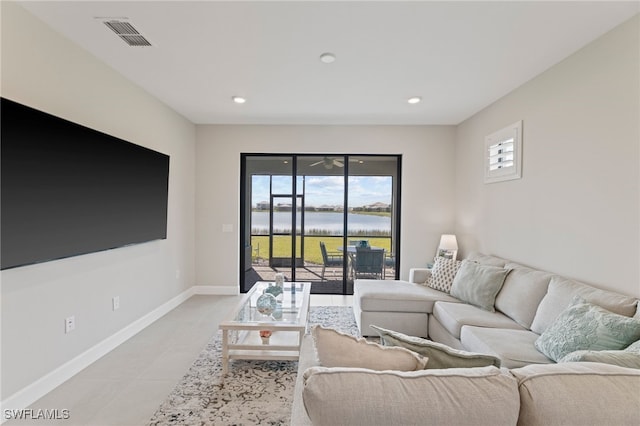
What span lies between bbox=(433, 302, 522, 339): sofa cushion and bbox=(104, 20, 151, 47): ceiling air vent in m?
3.32

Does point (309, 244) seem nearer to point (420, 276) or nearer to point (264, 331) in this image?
point (420, 276)

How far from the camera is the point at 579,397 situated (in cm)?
87

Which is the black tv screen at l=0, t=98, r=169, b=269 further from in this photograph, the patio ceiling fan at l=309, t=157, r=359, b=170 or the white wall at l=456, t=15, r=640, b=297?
the white wall at l=456, t=15, r=640, b=297

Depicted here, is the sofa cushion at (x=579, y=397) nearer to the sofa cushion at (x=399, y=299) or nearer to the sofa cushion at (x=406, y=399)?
the sofa cushion at (x=406, y=399)

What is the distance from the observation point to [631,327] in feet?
5.29

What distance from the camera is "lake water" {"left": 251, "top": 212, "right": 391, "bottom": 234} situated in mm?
4871

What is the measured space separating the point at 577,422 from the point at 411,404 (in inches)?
17.7

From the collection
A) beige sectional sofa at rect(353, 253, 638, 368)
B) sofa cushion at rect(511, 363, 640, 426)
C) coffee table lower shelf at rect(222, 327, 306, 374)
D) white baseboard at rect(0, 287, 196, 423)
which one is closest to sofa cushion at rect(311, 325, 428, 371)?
sofa cushion at rect(511, 363, 640, 426)

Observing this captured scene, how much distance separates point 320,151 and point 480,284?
2.89 metres

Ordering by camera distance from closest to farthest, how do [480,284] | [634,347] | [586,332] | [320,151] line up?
[634,347] < [586,332] < [480,284] < [320,151]

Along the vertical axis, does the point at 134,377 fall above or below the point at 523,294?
below

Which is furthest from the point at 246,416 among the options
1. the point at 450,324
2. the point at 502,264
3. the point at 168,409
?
the point at 502,264

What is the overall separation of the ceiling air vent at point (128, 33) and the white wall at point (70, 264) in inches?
17.7

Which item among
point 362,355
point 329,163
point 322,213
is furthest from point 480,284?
point 329,163
